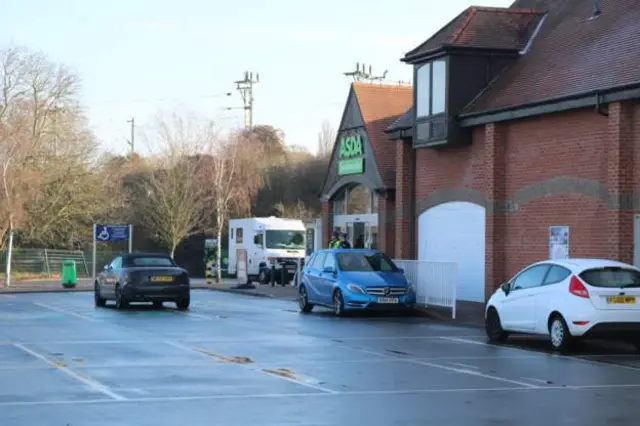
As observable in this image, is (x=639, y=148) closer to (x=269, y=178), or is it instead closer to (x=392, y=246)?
(x=392, y=246)

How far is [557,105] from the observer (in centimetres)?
2542

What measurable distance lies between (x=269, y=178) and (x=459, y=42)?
4082 centimetres

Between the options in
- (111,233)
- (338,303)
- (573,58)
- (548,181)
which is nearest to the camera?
(338,303)

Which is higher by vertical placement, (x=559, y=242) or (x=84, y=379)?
(x=559, y=242)

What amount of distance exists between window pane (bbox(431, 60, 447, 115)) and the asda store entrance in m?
7.59

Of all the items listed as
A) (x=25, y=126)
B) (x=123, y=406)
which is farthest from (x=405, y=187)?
(x=25, y=126)

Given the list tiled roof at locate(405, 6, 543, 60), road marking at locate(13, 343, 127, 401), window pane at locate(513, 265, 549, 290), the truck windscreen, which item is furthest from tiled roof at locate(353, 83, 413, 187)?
road marking at locate(13, 343, 127, 401)

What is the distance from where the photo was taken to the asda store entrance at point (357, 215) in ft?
126

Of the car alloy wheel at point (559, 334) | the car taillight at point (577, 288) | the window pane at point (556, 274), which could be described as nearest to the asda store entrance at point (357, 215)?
the window pane at point (556, 274)

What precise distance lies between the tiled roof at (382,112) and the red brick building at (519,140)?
327 centimetres

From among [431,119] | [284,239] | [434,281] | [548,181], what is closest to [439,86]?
[431,119]

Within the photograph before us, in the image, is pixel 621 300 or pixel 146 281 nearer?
pixel 621 300

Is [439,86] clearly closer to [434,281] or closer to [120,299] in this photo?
[434,281]

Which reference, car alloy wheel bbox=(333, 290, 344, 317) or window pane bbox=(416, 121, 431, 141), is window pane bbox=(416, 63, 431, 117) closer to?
window pane bbox=(416, 121, 431, 141)
